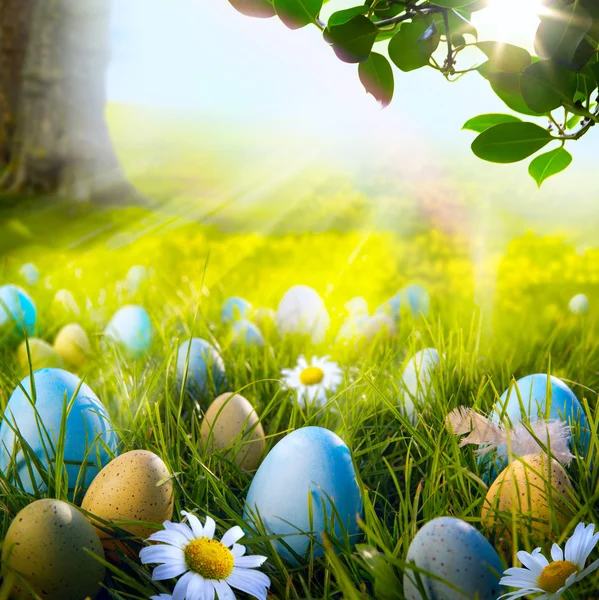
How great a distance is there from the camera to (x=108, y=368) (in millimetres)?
930

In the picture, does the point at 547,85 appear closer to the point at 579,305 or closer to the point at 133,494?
the point at 133,494

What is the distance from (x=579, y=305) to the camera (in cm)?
118

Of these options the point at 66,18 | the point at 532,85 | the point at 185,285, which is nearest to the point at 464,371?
the point at 532,85

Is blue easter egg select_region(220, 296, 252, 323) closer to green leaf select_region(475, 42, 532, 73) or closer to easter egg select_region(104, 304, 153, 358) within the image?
easter egg select_region(104, 304, 153, 358)

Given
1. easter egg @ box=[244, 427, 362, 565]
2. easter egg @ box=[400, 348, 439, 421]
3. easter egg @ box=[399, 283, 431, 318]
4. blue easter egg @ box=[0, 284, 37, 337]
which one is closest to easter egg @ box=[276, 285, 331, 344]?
easter egg @ box=[399, 283, 431, 318]

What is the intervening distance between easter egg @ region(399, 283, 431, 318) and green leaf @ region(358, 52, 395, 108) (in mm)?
697

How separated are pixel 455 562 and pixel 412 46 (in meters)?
0.33

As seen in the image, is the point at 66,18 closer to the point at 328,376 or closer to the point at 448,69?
the point at 328,376

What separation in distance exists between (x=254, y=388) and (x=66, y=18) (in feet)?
5.10

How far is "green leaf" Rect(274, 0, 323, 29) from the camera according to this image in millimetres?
416

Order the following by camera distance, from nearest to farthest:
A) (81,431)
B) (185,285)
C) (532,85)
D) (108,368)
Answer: (532,85) < (81,431) < (108,368) < (185,285)

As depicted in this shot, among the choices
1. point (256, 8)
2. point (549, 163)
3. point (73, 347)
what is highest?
point (256, 8)

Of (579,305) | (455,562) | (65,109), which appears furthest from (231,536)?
(65,109)

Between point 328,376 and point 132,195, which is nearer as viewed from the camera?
point 328,376
